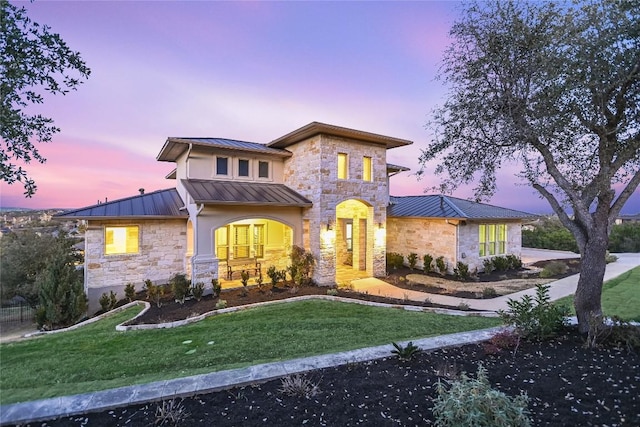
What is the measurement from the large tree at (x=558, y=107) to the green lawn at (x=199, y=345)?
3.11 meters

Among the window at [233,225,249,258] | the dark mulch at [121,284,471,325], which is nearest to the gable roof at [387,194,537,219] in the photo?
the dark mulch at [121,284,471,325]

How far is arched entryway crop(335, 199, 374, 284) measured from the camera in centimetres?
1271

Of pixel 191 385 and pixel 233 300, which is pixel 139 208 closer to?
pixel 233 300

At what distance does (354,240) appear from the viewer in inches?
551

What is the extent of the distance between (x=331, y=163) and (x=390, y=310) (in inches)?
235

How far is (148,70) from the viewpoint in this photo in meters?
7.84

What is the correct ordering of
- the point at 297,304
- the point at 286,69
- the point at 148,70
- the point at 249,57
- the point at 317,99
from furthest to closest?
the point at 317,99 < the point at 286,69 < the point at 249,57 < the point at 297,304 < the point at 148,70

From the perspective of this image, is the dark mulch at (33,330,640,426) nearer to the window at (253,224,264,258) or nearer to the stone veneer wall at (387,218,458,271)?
the stone veneer wall at (387,218,458,271)

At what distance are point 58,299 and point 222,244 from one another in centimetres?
574

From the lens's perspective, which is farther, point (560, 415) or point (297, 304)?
point (297, 304)

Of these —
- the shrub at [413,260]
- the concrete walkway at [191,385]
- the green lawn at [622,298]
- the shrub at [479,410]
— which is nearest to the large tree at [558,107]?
the concrete walkway at [191,385]

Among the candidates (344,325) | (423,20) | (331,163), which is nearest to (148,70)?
(331,163)

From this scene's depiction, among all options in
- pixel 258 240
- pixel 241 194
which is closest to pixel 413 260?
pixel 258 240

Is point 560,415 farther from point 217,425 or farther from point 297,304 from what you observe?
point 297,304
